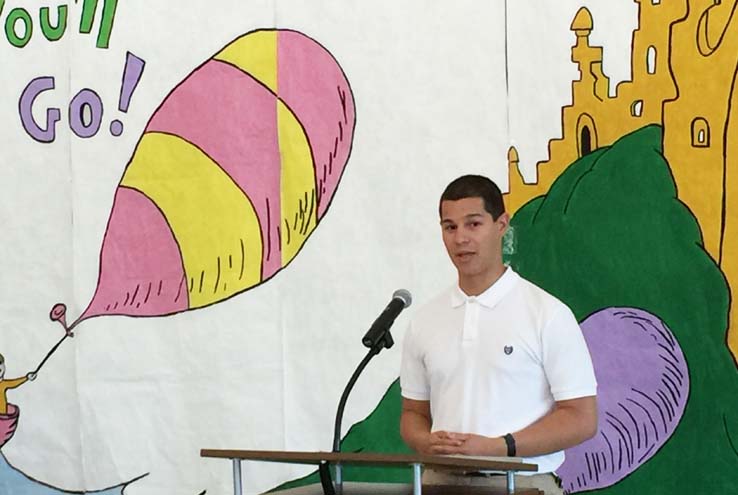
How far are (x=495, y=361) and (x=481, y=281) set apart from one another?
20 cm

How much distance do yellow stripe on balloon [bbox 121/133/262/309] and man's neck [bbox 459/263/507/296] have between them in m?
1.02

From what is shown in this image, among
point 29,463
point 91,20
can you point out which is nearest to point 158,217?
point 91,20

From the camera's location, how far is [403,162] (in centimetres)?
341

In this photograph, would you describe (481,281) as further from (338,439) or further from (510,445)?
(338,439)

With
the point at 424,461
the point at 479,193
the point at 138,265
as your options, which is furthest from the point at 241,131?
the point at 424,461

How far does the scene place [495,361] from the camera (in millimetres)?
2609

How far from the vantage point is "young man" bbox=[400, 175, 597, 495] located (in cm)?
255

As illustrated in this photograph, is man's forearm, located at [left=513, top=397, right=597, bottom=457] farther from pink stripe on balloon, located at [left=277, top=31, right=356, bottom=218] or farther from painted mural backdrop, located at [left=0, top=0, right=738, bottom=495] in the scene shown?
pink stripe on balloon, located at [left=277, top=31, right=356, bottom=218]

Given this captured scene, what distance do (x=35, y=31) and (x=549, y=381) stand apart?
2.15 meters

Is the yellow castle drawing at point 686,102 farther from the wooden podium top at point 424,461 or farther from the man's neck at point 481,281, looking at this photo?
the wooden podium top at point 424,461

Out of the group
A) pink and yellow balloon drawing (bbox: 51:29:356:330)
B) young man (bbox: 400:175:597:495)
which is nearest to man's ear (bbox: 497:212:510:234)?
young man (bbox: 400:175:597:495)

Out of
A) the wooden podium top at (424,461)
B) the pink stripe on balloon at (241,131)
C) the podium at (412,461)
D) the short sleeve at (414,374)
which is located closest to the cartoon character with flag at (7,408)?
the pink stripe on balloon at (241,131)

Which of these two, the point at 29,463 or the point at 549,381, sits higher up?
the point at 549,381

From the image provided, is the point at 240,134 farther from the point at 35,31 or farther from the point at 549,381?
the point at 549,381
